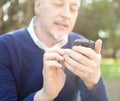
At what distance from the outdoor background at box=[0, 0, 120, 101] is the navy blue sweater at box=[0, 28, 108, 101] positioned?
155 centimetres

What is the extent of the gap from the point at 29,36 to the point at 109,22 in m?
16.2

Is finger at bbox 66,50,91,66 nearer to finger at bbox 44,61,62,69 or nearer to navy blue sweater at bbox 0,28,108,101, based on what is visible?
finger at bbox 44,61,62,69

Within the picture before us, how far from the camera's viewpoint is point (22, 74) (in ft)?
5.36

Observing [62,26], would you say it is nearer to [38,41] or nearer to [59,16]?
[59,16]

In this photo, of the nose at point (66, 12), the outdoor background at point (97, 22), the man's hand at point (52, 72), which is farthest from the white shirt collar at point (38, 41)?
the outdoor background at point (97, 22)

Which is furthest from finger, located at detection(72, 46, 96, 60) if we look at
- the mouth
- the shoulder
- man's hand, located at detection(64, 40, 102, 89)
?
the shoulder

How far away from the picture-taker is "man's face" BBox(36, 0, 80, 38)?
1.57m

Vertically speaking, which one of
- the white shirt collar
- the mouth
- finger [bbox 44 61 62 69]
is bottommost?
the white shirt collar

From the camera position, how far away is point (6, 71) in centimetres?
161

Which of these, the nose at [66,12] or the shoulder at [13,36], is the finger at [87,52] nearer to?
the nose at [66,12]

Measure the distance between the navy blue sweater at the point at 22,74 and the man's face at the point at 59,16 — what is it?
5.3 inches

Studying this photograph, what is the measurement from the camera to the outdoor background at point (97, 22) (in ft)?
15.0

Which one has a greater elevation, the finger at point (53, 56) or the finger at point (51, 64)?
the finger at point (53, 56)

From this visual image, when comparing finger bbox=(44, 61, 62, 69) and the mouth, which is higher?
the mouth
